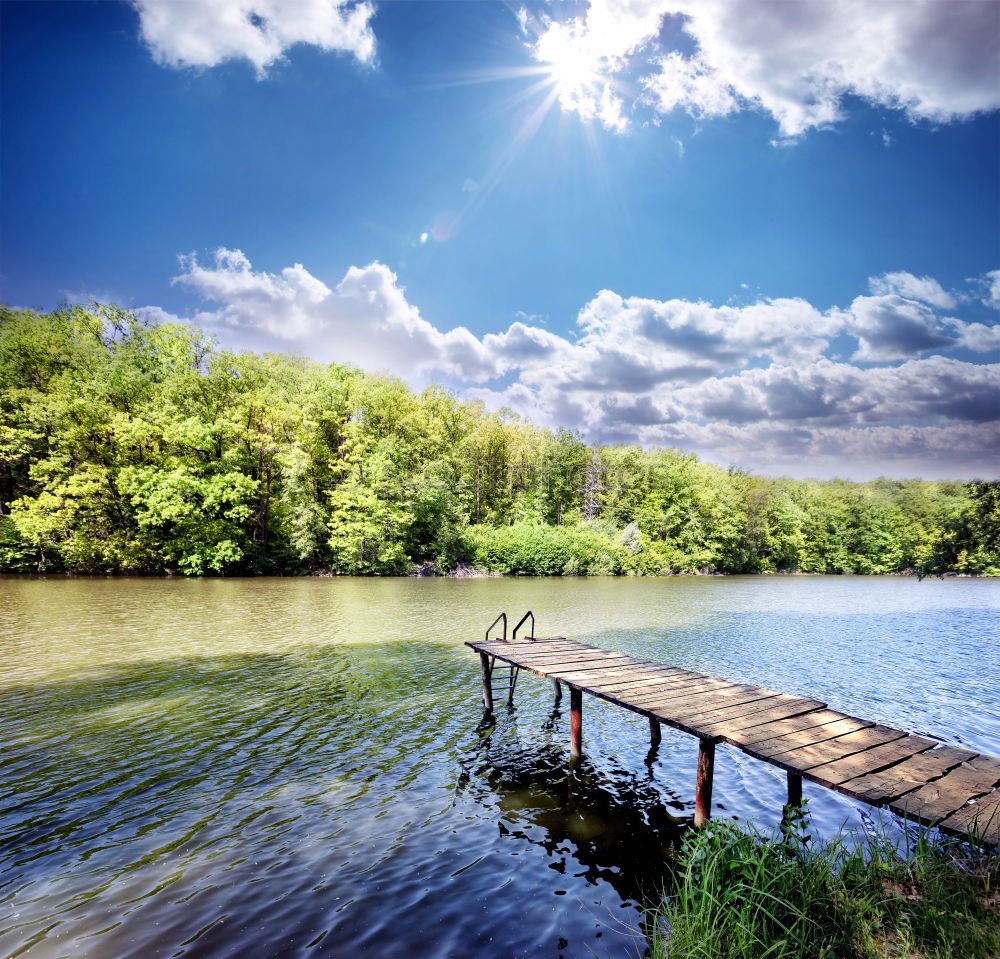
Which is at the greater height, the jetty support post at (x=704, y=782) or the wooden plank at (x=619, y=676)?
the wooden plank at (x=619, y=676)

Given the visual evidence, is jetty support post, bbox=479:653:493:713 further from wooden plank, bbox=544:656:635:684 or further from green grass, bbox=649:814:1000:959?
green grass, bbox=649:814:1000:959

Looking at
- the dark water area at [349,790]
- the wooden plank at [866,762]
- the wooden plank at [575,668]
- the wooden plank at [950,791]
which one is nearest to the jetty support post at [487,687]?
the dark water area at [349,790]

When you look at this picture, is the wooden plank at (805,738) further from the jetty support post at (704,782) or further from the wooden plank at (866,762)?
the jetty support post at (704,782)

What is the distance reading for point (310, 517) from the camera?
47031 millimetres

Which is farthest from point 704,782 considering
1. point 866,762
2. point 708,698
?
point 866,762

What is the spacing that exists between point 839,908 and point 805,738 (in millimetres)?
2311

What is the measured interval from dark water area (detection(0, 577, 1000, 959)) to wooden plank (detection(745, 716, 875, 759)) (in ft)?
5.04

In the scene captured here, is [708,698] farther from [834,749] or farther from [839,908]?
[839,908]

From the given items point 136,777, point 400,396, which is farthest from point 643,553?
Answer: point 136,777

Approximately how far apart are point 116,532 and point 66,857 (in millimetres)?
44662

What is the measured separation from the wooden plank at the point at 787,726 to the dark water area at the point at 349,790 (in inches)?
57.9

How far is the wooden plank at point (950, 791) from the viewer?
475 cm

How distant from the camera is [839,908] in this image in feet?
14.5

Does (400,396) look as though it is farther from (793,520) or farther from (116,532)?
(793,520)
